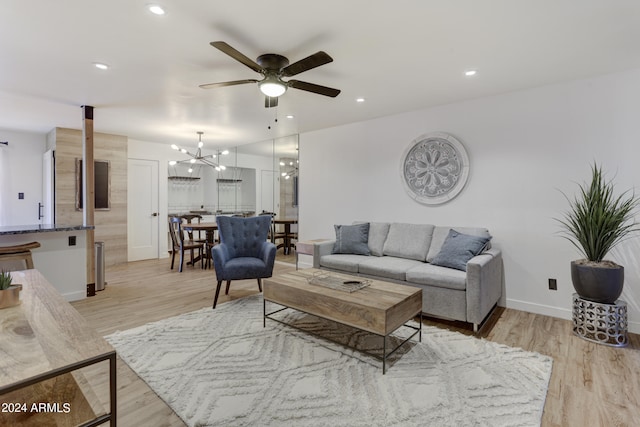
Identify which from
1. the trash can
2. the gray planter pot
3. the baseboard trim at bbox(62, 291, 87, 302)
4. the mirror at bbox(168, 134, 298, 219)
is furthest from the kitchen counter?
the gray planter pot

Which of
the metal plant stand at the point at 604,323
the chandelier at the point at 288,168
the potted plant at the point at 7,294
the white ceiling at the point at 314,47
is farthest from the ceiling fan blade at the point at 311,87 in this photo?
the chandelier at the point at 288,168

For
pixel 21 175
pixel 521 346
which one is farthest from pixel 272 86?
pixel 21 175

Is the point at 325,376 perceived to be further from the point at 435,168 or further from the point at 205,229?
the point at 205,229

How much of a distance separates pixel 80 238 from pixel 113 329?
1.71m

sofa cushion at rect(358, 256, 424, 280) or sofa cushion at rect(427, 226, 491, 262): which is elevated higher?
sofa cushion at rect(427, 226, 491, 262)

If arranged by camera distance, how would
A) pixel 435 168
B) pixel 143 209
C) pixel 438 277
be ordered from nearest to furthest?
1. pixel 438 277
2. pixel 435 168
3. pixel 143 209

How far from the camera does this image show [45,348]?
1109 mm

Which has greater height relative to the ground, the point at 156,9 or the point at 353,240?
the point at 156,9

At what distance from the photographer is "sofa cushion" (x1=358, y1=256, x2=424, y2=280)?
335 cm

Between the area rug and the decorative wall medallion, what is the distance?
1779 millimetres

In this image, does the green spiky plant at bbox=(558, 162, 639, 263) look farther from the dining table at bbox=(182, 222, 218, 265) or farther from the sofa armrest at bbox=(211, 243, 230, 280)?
the dining table at bbox=(182, 222, 218, 265)

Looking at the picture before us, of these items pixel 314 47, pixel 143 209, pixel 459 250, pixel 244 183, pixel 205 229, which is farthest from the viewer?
pixel 244 183

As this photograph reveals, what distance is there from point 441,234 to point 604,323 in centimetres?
163

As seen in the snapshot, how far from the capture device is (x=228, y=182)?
7.30m
